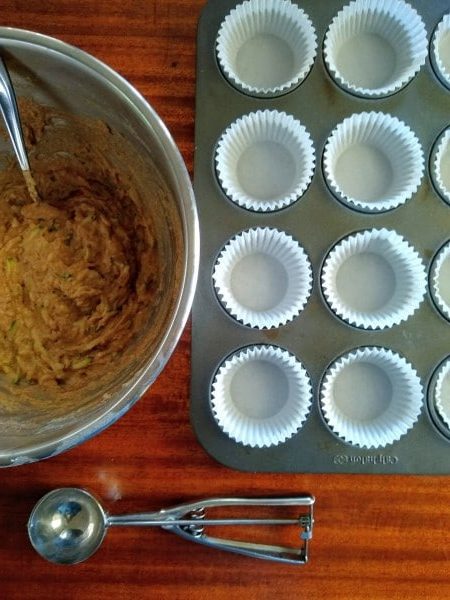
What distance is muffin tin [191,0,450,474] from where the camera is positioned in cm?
99

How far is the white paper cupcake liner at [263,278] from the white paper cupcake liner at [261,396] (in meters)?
0.06

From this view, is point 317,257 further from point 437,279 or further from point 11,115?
point 11,115

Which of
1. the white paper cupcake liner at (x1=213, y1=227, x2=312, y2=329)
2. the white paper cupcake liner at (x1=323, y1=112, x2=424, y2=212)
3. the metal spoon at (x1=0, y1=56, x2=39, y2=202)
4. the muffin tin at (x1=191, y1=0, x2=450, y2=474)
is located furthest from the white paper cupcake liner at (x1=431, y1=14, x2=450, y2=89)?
the metal spoon at (x1=0, y1=56, x2=39, y2=202)

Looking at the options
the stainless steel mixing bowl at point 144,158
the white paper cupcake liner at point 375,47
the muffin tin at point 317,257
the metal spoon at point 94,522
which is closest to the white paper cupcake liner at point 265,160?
the muffin tin at point 317,257

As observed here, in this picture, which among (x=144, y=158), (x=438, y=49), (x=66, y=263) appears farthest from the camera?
(x=438, y=49)

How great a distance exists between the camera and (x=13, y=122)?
0.82 metres

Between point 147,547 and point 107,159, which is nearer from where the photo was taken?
point 107,159

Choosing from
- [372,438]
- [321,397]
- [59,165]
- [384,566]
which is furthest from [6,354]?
[384,566]

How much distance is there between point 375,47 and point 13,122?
0.68m

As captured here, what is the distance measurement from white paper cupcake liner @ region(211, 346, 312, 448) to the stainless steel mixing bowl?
0.24 m

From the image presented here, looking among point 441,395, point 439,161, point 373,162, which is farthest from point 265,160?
point 441,395

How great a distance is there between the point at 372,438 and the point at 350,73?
0.67 meters

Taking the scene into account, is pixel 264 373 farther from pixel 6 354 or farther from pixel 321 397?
pixel 6 354

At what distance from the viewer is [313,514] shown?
1017 millimetres
